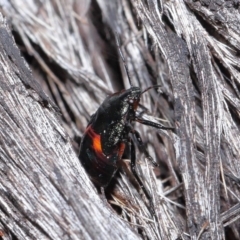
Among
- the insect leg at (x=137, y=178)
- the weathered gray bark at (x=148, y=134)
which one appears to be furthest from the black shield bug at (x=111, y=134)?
the weathered gray bark at (x=148, y=134)

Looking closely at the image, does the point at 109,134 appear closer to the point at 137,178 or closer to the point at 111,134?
the point at 111,134

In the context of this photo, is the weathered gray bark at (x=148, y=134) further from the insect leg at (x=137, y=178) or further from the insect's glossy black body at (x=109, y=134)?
the insect's glossy black body at (x=109, y=134)

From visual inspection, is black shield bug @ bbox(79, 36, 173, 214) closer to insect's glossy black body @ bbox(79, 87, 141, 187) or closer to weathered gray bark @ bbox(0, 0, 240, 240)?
insect's glossy black body @ bbox(79, 87, 141, 187)

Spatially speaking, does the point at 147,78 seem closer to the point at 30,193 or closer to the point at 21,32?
the point at 21,32

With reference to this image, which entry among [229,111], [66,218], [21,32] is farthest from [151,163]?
[21,32]

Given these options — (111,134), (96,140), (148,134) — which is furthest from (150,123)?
(96,140)
